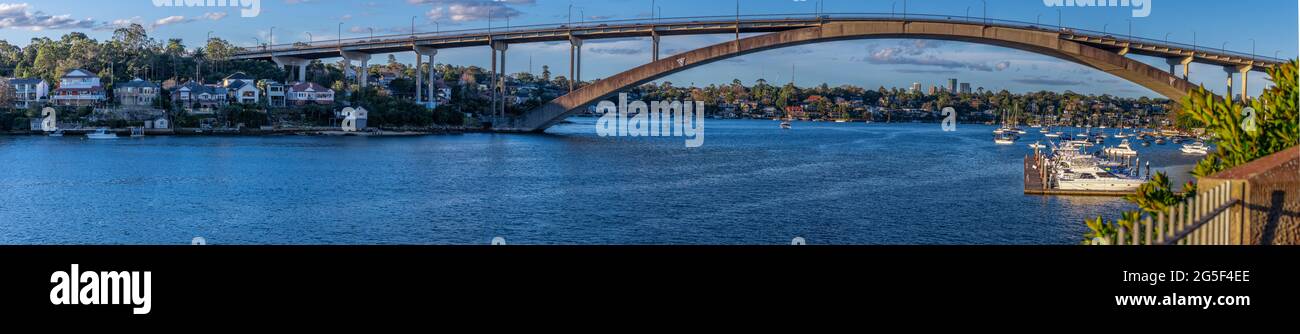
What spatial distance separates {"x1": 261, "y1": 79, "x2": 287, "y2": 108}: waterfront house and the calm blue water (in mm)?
6224

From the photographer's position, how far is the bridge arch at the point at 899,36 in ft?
41.3

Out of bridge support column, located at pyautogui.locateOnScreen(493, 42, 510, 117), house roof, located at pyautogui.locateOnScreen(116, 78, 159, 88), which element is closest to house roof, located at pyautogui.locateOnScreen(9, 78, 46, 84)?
house roof, located at pyautogui.locateOnScreen(116, 78, 159, 88)

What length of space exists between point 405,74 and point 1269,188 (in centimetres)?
2809

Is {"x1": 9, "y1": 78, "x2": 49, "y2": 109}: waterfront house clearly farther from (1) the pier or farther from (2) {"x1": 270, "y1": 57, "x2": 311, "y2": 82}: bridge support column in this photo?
(1) the pier

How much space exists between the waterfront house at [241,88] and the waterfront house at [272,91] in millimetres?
174

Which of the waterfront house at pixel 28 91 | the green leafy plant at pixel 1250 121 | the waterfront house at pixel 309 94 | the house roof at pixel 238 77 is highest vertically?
the house roof at pixel 238 77

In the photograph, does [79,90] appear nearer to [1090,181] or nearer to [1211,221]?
[1090,181]

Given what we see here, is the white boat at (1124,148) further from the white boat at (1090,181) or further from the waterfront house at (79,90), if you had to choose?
the waterfront house at (79,90)

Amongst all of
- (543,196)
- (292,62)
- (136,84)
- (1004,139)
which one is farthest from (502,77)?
(543,196)

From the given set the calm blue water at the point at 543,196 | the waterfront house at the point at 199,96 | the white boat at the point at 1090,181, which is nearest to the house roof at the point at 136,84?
the waterfront house at the point at 199,96

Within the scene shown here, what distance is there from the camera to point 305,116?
24500 mm

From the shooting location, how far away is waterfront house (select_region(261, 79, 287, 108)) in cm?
2361

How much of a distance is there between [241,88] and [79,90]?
6.06 meters
